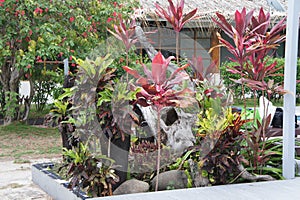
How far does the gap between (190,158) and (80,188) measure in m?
1.05

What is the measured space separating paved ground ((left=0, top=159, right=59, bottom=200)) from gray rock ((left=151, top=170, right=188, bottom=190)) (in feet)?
3.67

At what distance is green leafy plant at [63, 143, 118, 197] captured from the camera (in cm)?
389

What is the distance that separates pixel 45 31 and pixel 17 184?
329cm

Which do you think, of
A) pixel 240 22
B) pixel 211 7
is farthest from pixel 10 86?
pixel 211 7

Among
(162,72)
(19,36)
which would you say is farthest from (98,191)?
(19,36)

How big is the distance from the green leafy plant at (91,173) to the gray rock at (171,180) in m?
0.47

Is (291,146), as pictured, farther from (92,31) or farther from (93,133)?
(92,31)

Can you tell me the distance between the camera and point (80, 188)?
412cm

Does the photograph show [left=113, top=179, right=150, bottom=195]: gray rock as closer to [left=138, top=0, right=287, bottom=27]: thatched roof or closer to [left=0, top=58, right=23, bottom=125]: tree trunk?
[left=0, top=58, right=23, bottom=125]: tree trunk

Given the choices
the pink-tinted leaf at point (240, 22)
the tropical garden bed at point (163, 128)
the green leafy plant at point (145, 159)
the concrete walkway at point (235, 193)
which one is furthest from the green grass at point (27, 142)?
the pink-tinted leaf at point (240, 22)

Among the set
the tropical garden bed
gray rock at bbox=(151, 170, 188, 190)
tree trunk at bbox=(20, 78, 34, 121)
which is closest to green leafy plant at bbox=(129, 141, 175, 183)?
the tropical garden bed

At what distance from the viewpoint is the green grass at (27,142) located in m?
6.82

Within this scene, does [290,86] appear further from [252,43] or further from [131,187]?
[131,187]

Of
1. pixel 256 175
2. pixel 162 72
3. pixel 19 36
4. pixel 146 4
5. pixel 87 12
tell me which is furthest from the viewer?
pixel 146 4
